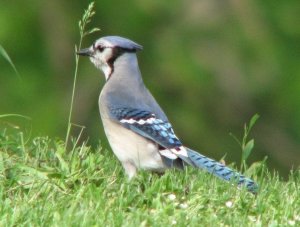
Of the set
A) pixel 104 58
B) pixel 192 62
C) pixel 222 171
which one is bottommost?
pixel 192 62

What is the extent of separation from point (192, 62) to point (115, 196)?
10639 millimetres

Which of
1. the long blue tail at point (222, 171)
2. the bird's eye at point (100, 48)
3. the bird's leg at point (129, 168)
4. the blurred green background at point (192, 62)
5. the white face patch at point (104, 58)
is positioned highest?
the bird's eye at point (100, 48)

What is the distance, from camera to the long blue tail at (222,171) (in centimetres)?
805

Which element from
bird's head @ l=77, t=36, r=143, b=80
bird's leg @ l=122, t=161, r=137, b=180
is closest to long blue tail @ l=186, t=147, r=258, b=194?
bird's leg @ l=122, t=161, r=137, b=180

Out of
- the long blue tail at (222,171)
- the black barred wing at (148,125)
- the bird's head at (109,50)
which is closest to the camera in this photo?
the long blue tail at (222,171)

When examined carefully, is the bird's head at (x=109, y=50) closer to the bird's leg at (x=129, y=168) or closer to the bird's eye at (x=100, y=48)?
the bird's eye at (x=100, y=48)

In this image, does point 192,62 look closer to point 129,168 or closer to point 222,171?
point 129,168

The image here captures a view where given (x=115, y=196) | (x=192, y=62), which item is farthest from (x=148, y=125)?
(x=192, y=62)

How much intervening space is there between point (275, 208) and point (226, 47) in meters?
11.2

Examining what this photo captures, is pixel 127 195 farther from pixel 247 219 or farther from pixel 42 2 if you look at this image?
pixel 42 2

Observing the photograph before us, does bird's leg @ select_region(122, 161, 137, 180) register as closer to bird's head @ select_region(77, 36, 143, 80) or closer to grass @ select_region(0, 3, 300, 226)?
grass @ select_region(0, 3, 300, 226)

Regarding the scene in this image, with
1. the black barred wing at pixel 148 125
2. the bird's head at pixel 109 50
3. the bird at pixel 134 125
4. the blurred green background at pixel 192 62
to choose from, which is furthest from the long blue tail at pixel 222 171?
the blurred green background at pixel 192 62

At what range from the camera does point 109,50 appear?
368 inches

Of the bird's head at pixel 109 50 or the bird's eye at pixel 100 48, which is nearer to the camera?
the bird's head at pixel 109 50
